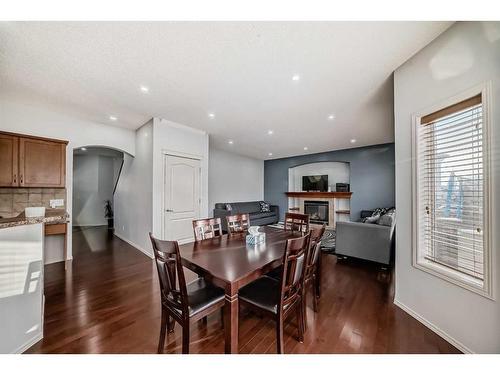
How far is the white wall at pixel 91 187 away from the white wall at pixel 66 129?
422cm

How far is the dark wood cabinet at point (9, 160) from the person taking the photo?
2.76 m

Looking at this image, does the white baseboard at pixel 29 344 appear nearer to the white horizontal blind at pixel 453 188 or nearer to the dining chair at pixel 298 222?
the dining chair at pixel 298 222

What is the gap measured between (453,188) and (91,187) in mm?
9703

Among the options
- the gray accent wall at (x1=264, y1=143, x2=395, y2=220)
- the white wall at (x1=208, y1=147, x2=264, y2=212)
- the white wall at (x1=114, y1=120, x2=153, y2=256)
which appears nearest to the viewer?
the white wall at (x1=114, y1=120, x2=153, y2=256)

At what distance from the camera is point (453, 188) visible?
1.70 metres

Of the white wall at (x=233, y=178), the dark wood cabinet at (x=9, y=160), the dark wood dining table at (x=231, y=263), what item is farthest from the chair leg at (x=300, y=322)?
the white wall at (x=233, y=178)

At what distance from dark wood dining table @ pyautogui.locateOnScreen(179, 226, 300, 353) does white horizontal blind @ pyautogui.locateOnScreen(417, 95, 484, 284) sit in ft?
4.95

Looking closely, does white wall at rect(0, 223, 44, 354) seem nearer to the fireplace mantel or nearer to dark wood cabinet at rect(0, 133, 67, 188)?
dark wood cabinet at rect(0, 133, 67, 188)

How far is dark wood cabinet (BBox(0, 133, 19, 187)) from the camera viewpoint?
9.07 ft

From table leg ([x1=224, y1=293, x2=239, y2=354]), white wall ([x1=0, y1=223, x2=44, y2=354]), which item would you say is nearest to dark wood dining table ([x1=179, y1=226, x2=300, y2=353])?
table leg ([x1=224, y1=293, x2=239, y2=354])

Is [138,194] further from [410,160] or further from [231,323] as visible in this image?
[410,160]

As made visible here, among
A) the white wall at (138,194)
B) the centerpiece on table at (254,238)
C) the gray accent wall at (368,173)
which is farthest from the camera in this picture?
the gray accent wall at (368,173)
